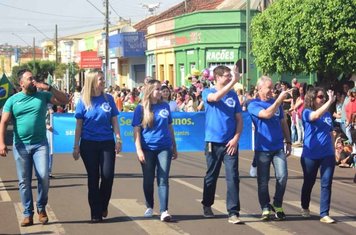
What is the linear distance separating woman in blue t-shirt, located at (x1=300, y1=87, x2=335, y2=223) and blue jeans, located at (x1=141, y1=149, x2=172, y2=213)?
1.78 m

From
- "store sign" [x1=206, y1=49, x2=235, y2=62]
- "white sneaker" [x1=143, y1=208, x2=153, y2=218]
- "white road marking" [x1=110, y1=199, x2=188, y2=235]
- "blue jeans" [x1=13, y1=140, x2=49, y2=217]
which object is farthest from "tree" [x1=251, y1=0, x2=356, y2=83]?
"blue jeans" [x1=13, y1=140, x2=49, y2=217]

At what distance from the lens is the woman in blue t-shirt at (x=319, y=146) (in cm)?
979

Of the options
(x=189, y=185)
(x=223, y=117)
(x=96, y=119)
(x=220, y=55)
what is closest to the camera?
(x=96, y=119)

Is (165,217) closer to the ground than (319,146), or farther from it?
closer to the ground

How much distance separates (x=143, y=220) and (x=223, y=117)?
1.65 meters

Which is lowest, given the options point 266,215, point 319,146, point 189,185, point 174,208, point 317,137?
point 189,185

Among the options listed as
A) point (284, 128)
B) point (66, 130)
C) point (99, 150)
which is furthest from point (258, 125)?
point (66, 130)

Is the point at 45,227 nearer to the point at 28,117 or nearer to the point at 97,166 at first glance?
the point at 97,166

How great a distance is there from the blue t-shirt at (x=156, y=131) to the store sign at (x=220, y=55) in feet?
103

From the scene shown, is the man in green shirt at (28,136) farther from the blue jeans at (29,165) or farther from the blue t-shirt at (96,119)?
the blue t-shirt at (96,119)

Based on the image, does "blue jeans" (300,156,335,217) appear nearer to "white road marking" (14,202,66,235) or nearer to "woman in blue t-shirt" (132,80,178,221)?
"woman in blue t-shirt" (132,80,178,221)

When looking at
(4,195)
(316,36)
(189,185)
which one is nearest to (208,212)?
(189,185)

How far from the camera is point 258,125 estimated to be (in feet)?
32.4

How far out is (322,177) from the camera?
9891 mm
